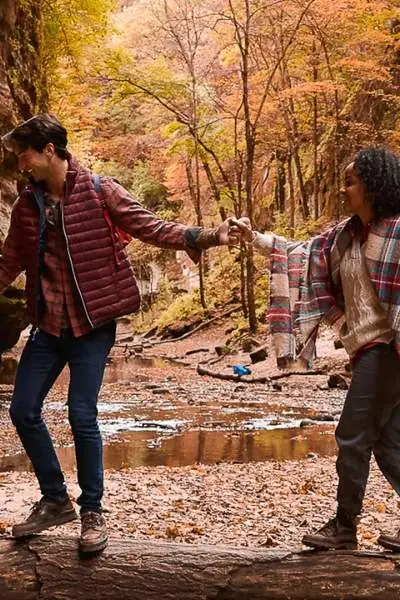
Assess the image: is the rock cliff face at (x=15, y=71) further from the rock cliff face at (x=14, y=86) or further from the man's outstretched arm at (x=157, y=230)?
the man's outstretched arm at (x=157, y=230)

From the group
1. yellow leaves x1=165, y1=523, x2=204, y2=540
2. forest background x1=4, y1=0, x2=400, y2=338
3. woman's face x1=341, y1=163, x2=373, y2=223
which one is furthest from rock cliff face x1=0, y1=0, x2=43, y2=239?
woman's face x1=341, y1=163, x2=373, y2=223

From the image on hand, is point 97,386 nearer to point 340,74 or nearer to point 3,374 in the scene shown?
point 3,374

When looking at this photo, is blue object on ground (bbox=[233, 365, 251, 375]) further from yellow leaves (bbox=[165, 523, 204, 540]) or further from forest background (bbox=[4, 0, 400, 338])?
yellow leaves (bbox=[165, 523, 204, 540])

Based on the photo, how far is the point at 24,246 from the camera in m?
4.05

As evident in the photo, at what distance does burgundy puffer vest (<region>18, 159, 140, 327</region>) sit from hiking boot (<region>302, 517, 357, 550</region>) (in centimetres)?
152

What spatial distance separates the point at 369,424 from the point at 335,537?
62cm

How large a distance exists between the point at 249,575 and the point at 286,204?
32.3m

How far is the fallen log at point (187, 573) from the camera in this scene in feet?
11.8

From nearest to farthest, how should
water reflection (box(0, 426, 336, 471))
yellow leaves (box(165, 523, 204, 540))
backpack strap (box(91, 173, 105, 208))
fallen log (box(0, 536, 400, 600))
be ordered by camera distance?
fallen log (box(0, 536, 400, 600)), backpack strap (box(91, 173, 105, 208)), yellow leaves (box(165, 523, 204, 540)), water reflection (box(0, 426, 336, 471))

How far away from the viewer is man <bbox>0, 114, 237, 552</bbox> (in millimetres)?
3916

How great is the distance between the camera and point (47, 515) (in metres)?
4.12

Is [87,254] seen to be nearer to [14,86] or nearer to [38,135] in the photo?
[38,135]

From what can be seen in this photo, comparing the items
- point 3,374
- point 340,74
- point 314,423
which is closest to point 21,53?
point 3,374

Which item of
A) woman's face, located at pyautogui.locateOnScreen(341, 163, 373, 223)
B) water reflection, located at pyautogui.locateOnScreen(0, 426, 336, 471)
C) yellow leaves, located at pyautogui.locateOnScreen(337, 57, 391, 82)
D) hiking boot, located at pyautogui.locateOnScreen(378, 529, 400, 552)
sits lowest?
water reflection, located at pyautogui.locateOnScreen(0, 426, 336, 471)
